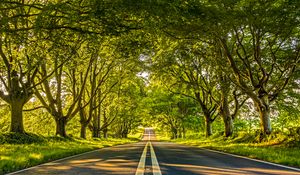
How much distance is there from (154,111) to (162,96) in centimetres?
409

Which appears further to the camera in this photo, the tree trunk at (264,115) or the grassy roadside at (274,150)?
the tree trunk at (264,115)

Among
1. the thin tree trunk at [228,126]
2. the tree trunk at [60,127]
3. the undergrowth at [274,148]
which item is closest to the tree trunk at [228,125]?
the thin tree trunk at [228,126]

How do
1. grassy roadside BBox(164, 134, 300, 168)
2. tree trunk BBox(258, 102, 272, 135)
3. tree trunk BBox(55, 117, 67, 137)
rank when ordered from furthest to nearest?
tree trunk BBox(55, 117, 67, 137)
tree trunk BBox(258, 102, 272, 135)
grassy roadside BBox(164, 134, 300, 168)

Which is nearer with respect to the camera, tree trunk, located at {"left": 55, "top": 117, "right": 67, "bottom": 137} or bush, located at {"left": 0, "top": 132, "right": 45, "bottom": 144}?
bush, located at {"left": 0, "top": 132, "right": 45, "bottom": 144}

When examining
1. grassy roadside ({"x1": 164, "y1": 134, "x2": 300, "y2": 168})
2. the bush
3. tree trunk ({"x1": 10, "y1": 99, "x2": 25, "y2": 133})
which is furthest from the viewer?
tree trunk ({"x1": 10, "y1": 99, "x2": 25, "y2": 133})

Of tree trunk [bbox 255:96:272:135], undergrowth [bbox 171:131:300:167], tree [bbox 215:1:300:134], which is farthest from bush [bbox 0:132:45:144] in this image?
tree trunk [bbox 255:96:272:135]

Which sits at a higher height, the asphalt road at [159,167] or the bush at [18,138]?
the bush at [18,138]

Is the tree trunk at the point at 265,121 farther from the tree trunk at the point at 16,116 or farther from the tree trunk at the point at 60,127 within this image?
the tree trunk at the point at 60,127

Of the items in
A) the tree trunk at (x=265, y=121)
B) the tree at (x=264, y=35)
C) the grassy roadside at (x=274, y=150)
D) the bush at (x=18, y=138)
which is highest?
the tree at (x=264, y=35)

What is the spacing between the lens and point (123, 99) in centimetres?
4569

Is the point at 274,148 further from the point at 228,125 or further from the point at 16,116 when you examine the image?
the point at 16,116

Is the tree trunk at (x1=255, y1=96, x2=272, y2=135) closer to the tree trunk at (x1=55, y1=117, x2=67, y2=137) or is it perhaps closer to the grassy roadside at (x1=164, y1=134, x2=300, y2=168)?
the grassy roadside at (x1=164, y1=134, x2=300, y2=168)

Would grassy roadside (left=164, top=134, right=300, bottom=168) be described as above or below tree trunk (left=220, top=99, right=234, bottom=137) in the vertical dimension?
below

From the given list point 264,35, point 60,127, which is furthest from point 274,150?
point 60,127
